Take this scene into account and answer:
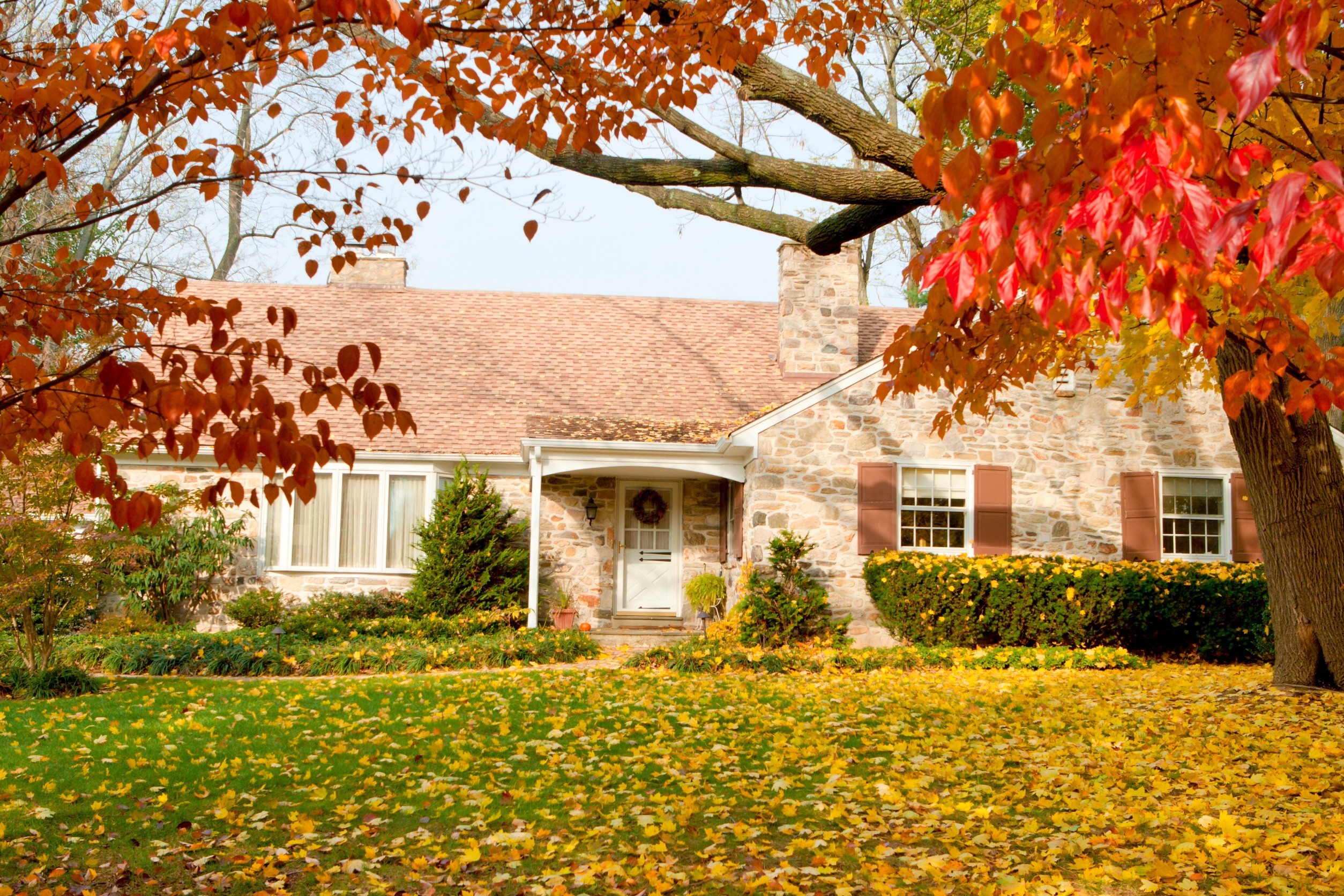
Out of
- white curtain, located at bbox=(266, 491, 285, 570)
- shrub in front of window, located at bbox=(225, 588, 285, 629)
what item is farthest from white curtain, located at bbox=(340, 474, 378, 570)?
shrub in front of window, located at bbox=(225, 588, 285, 629)

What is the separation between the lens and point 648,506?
47.1 ft

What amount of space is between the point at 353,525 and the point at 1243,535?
11135 mm

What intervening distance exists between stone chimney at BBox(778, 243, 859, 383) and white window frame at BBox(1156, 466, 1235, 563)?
4287mm

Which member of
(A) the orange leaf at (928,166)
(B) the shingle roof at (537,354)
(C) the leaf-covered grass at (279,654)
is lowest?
(C) the leaf-covered grass at (279,654)

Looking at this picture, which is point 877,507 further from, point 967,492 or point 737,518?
point 737,518

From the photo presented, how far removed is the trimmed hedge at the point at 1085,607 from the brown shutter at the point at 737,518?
6.97 ft

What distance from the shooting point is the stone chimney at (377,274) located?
17844 millimetres

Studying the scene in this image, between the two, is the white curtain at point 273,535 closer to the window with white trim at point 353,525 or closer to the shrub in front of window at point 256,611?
the window with white trim at point 353,525

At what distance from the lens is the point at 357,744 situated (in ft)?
21.7

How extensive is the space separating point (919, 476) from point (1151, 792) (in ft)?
25.4

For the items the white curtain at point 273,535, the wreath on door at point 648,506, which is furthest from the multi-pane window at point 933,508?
the white curtain at point 273,535

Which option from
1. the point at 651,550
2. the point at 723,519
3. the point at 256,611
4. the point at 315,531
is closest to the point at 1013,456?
the point at 723,519

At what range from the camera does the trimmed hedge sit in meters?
11.5

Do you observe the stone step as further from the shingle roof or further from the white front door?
the shingle roof
